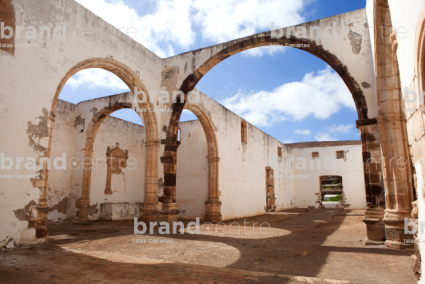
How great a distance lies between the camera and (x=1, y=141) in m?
Answer: 4.88

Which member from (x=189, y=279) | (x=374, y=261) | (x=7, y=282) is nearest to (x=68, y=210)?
(x=7, y=282)

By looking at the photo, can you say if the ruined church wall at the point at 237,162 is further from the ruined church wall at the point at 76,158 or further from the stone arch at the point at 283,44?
the ruined church wall at the point at 76,158

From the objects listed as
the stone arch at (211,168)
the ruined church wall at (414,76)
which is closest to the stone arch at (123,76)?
the stone arch at (211,168)

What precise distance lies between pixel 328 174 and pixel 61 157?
1635cm

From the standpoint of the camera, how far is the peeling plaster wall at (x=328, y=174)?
18.9 m

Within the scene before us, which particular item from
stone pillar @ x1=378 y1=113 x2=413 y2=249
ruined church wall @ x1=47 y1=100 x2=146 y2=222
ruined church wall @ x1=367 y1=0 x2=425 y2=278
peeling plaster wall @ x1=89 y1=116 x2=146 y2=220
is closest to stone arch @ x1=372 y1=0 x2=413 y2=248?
stone pillar @ x1=378 y1=113 x2=413 y2=249

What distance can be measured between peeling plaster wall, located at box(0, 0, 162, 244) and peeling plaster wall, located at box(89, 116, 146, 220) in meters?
5.69

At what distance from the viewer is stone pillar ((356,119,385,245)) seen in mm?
5281

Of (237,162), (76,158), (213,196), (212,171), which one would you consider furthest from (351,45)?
(76,158)

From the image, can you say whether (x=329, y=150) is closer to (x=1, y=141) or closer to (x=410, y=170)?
(x=410, y=170)

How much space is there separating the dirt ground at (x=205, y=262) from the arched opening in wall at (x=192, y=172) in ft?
19.6

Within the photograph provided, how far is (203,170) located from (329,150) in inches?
461

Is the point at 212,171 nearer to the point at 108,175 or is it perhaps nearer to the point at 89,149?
the point at 108,175

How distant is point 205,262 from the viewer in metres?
4.13
